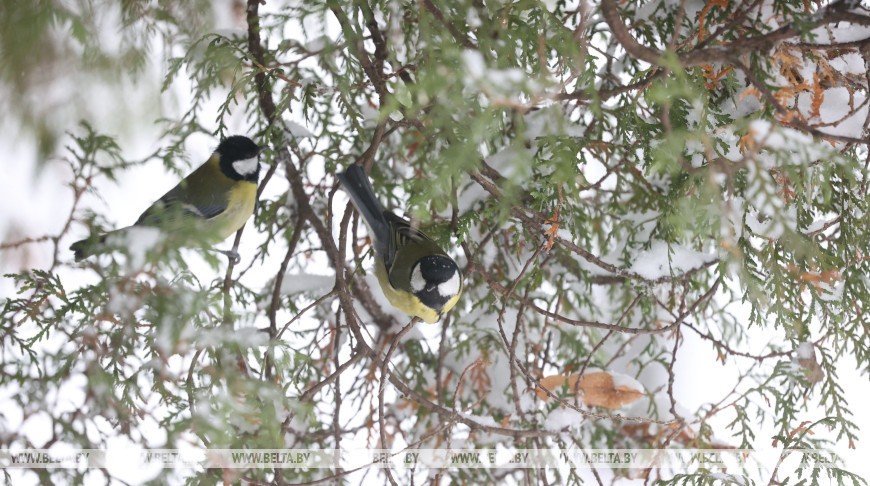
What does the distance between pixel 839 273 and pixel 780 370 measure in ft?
0.64

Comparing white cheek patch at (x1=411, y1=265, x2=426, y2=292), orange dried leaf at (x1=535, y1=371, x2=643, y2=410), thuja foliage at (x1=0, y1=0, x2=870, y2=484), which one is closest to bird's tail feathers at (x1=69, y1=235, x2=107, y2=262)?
thuja foliage at (x1=0, y1=0, x2=870, y2=484)

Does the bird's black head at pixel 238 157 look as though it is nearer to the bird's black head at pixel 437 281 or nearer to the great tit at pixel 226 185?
the great tit at pixel 226 185

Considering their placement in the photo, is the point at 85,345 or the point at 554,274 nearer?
the point at 85,345

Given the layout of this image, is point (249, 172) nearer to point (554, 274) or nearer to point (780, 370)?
point (554, 274)

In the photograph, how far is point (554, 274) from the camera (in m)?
1.39

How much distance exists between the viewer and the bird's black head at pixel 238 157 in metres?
1.28

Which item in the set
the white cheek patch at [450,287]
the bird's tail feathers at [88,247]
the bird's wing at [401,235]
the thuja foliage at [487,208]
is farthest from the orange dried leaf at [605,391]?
the bird's tail feathers at [88,247]

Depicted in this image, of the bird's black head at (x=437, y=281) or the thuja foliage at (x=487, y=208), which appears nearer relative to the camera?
the thuja foliage at (x=487, y=208)

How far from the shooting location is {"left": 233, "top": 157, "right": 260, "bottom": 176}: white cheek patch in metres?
1.31

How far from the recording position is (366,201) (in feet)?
4.04

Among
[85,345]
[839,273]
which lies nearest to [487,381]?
[839,273]

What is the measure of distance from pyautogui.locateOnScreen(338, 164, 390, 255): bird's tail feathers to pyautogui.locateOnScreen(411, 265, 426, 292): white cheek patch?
12 cm

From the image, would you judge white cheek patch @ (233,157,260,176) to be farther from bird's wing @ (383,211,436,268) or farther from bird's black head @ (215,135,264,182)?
bird's wing @ (383,211,436,268)

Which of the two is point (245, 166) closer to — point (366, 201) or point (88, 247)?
point (366, 201)
